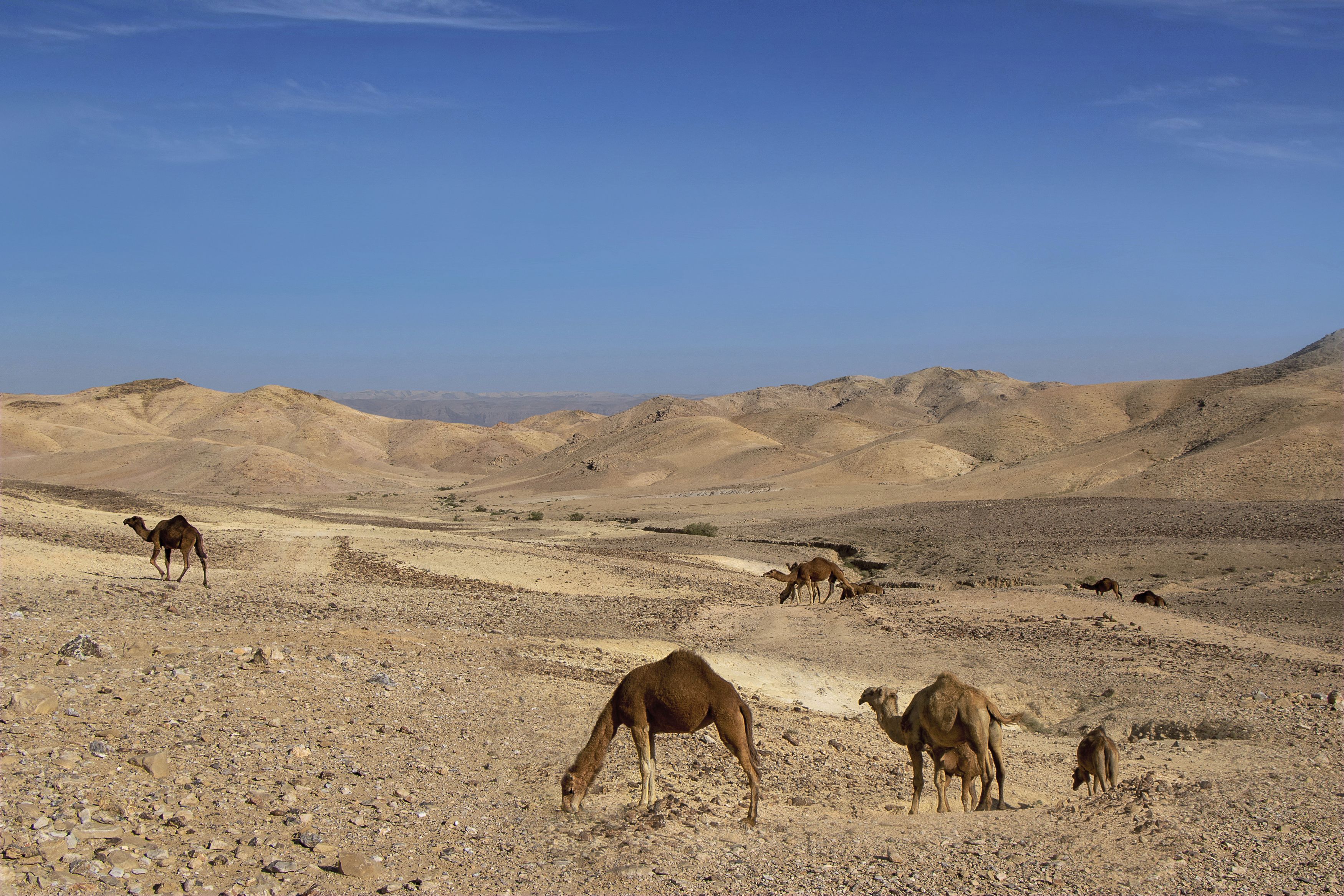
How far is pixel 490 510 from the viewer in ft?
203

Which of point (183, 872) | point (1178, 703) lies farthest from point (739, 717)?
point (1178, 703)

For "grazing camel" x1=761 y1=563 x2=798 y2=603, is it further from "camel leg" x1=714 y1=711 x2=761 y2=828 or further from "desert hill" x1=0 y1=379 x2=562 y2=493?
"desert hill" x1=0 y1=379 x2=562 y2=493

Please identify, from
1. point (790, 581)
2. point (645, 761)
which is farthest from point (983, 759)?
point (790, 581)

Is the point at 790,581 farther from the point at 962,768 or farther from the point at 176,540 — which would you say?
the point at 962,768

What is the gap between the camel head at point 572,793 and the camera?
7406mm

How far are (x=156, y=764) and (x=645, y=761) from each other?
12.3 ft

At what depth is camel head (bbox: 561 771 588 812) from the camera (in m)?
7.41

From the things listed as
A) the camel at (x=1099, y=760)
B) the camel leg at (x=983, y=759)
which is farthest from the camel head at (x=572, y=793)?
the camel at (x=1099, y=760)

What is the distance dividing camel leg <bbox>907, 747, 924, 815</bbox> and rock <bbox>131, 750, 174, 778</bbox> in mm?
6217

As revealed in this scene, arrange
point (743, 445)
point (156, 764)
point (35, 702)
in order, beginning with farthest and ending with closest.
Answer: point (743, 445) < point (35, 702) < point (156, 764)

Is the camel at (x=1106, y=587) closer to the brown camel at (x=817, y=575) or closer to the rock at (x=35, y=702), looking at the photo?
the brown camel at (x=817, y=575)

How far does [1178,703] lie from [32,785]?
13.5 metres

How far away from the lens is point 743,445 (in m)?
89.4

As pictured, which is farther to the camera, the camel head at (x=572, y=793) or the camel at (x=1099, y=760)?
the camel at (x=1099, y=760)
